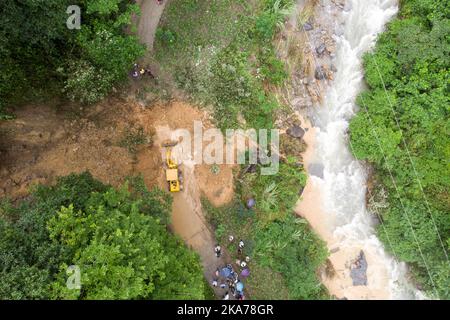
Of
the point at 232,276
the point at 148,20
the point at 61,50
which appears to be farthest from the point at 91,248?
the point at 148,20

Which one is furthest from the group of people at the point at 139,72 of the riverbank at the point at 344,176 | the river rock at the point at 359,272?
the river rock at the point at 359,272

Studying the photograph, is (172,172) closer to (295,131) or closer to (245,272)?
(245,272)

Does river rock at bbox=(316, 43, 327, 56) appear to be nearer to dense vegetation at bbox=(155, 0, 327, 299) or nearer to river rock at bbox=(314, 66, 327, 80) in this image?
river rock at bbox=(314, 66, 327, 80)

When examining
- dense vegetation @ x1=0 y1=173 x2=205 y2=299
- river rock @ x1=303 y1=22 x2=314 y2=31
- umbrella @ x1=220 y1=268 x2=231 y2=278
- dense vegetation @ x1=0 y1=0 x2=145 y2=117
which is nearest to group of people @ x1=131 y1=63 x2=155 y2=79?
dense vegetation @ x1=0 y1=0 x2=145 y2=117

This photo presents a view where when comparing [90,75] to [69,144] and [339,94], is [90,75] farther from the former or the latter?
[339,94]
